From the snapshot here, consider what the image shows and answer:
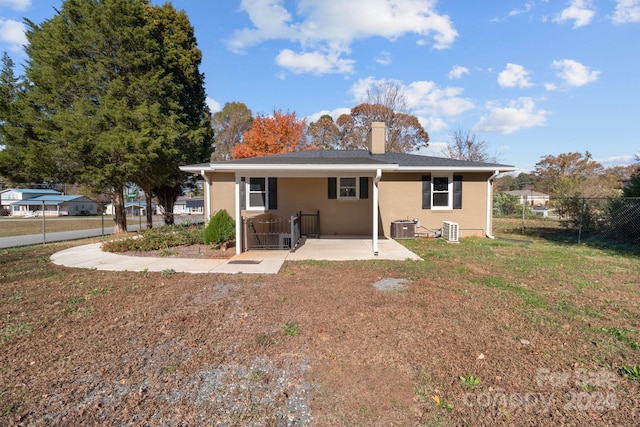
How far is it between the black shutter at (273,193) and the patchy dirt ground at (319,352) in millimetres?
5895

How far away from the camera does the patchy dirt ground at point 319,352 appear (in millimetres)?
2311

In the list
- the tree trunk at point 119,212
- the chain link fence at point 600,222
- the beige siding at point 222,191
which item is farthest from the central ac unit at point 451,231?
the tree trunk at point 119,212

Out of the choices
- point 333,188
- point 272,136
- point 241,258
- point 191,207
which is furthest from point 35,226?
point 191,207

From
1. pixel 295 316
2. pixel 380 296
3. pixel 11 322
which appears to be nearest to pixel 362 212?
pixel 380 296

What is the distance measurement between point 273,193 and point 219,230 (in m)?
2.81

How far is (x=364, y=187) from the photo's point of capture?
1131 centimetres

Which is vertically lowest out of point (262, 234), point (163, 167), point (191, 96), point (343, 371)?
point (343, 371)

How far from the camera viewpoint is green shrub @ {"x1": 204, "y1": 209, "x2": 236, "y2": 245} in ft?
30.4

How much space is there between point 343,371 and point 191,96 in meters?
19.1

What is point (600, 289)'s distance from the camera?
5.22m

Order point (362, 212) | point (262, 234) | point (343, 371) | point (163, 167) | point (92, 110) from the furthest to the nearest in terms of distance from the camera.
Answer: point (163, 167) → point (92, 110) → point (362, 212) → point (262, 234) → point (343, 371)

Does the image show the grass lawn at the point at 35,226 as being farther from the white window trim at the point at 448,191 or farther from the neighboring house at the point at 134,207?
the white window trim at the point at 448,191

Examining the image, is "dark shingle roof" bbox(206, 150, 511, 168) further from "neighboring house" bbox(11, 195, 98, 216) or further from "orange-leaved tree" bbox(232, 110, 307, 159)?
"neighboring house" bbox(11, 195, 98, 216)

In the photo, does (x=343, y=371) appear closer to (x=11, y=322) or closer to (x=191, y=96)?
(x=11, y=322)
